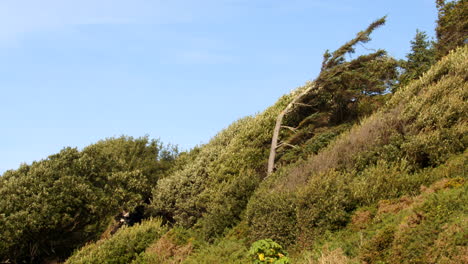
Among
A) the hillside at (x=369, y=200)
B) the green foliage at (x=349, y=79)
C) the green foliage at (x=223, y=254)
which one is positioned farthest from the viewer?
the green foliage at (x=349, y=79)

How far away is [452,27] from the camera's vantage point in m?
A: 39.6

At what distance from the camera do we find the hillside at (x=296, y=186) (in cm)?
1442

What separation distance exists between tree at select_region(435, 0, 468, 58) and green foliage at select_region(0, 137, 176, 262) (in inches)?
1055

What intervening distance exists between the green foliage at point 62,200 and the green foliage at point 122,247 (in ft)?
19.4

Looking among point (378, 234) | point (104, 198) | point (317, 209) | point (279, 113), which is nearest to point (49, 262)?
point (104, 198)

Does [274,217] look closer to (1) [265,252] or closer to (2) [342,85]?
(1) [265,252]

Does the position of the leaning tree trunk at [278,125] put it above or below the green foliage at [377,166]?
above

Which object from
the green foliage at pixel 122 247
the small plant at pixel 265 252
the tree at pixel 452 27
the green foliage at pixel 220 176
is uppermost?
the tree at pixel 452 27

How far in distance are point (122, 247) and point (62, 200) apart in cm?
871

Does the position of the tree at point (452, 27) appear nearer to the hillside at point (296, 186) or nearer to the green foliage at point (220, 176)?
the hillside at point (296, 186)

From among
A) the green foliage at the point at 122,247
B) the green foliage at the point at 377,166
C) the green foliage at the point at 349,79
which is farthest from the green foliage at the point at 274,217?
the green foliage at the point at 349,79

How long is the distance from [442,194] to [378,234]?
227 cm

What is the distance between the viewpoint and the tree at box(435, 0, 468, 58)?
3601cm

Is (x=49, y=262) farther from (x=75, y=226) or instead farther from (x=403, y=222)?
(x=403, y=222)
